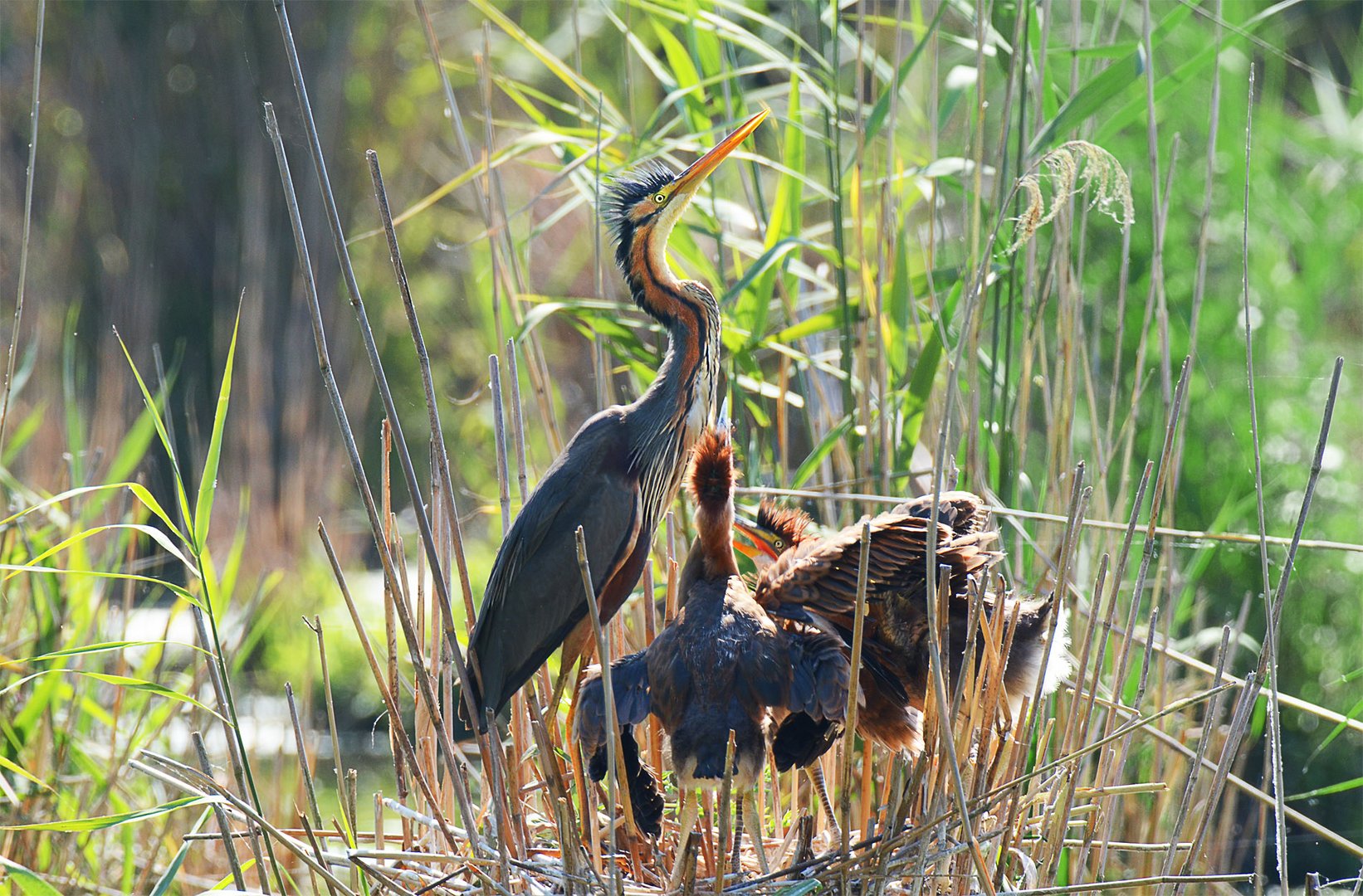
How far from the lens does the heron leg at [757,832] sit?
1937mm

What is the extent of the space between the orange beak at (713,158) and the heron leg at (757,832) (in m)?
1.16

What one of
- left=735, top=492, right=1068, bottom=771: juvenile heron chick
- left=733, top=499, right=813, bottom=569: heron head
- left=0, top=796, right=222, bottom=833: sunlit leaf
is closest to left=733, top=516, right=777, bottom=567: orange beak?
left=733, top=499, right=813, bottom=569: heron head

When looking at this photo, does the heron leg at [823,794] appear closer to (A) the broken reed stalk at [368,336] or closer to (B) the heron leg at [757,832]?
(B) the heron leg at [757,832]

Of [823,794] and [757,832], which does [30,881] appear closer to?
[757,832]

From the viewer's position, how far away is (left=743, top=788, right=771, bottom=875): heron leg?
1.94 metres

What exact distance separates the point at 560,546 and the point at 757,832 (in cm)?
66

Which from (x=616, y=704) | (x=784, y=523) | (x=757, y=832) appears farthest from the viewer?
(x=784, y=523)

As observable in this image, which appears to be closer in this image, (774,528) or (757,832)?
(757,832)

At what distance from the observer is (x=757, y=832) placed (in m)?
1.97

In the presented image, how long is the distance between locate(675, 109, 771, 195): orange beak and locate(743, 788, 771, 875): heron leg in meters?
1.16

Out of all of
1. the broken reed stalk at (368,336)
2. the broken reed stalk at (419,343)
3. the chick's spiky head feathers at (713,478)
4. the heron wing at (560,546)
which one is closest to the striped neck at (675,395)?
the heron wing at (560,546)

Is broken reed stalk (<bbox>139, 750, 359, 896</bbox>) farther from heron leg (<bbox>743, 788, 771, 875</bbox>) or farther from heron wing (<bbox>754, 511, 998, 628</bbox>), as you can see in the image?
heron wing (<bbox>754, 511, 998, 628</bbox>)

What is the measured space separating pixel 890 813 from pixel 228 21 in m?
7.03

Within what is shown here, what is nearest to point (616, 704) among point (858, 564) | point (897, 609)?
point (858, 564)
